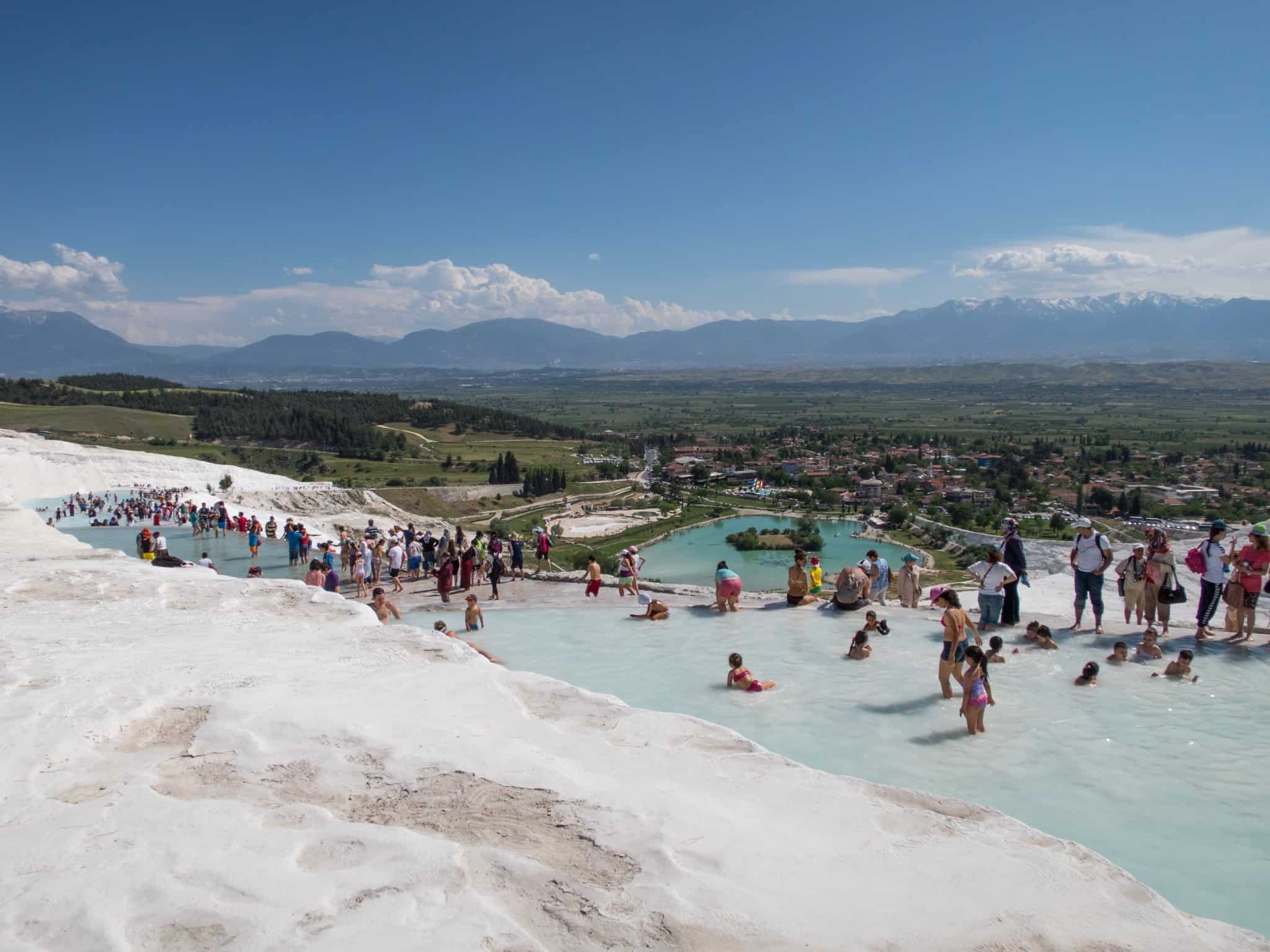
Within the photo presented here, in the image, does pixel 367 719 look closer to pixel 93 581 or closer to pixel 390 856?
pixel 390 856

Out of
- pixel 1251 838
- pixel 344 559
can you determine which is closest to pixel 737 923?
pixel 1251 838

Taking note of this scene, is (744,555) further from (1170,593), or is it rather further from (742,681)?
(742,681)

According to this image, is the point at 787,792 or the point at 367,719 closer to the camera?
the point at 787,792

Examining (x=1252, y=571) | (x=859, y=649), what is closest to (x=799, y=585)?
(x=859, y=649)

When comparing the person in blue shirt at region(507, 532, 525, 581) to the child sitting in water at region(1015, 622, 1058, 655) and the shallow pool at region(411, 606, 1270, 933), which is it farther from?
the child sitting in water at region(1015, 622, 1058, 655)

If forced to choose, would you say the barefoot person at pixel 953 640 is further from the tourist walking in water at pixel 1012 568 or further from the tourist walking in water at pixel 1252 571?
the tourist walking in water at pixel 1252 571

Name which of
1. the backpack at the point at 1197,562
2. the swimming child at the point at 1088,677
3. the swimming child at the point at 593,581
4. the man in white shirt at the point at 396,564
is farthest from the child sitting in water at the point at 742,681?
the man in white shirt at the point at 396,564

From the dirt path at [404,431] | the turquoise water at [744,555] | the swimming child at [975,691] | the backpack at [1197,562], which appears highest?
the backpack at [1197,562]
